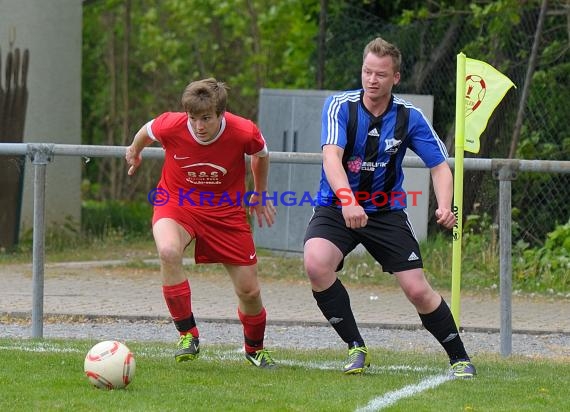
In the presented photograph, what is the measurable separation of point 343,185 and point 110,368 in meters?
1.58

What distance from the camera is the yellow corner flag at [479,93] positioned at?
8.62 metres

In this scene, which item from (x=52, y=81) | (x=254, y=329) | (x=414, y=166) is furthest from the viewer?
(x=52, y=81)

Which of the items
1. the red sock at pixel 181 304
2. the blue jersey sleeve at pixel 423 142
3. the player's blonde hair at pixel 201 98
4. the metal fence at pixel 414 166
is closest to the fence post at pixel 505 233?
the metal fence at pixel 414 166

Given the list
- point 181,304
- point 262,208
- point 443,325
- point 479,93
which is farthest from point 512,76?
point 181,304

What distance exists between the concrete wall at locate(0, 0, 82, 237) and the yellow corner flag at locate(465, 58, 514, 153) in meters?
8.69

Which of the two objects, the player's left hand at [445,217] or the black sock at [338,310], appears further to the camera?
the black sock at [338,310]

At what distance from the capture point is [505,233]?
8.31m

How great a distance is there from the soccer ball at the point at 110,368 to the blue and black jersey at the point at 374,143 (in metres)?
1.49

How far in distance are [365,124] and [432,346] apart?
291 cm

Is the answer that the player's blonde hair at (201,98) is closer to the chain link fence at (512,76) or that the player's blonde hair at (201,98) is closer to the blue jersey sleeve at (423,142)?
the blue jersey sleeve at (423,142)

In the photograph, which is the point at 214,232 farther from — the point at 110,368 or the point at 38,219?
the point at 38,219

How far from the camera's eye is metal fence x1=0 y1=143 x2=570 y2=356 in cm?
820

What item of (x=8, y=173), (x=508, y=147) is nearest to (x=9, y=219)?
(x=8, y=173)

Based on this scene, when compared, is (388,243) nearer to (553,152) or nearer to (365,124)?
(365,124)
